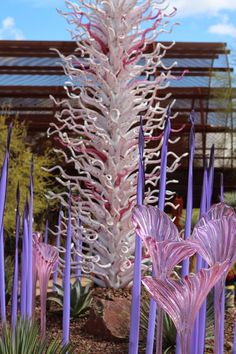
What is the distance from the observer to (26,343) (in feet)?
5.73

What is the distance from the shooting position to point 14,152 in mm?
13055

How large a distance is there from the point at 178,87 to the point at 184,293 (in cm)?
1772

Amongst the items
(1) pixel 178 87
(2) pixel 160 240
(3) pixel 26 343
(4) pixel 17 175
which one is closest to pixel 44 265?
(3) pixel 26 343

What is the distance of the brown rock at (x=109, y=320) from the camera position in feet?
14.7

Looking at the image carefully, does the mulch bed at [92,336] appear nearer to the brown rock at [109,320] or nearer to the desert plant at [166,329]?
the brown rock at [109,320]

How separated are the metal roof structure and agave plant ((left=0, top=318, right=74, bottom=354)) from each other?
15602 millimetres

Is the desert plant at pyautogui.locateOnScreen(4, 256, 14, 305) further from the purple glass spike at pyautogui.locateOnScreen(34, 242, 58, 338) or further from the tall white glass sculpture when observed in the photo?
the purple glass spike at pyautogui.locateOnScreen(34, 242, 58, 338)

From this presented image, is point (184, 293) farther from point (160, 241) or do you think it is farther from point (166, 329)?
point (166, 329)

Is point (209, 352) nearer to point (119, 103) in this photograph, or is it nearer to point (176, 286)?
point (119, 103)

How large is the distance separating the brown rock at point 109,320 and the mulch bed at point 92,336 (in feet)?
0.13

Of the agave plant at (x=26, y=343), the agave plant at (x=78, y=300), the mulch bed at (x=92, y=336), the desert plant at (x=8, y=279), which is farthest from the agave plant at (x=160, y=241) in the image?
the desert plant at (x=8, y=279)

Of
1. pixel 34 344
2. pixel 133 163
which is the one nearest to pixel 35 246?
pixel 34 344

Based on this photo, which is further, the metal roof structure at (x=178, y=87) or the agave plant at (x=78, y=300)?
the metal roof structure at (x=178, y=87)

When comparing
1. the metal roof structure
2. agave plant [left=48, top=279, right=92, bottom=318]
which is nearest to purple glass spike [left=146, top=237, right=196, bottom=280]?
agave plant [left=48, top=279, right=92, bottom=318]
